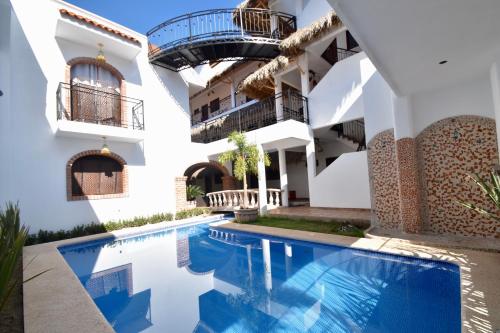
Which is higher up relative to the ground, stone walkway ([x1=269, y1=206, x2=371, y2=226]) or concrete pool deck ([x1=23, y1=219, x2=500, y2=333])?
stone walkway ([x1=269, y1=206, x2=371, y2=226])

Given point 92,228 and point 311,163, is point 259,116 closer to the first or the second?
point 311,163

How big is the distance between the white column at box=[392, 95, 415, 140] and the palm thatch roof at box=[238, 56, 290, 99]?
684 cm

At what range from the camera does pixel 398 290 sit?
167 inches

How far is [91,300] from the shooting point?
404cm

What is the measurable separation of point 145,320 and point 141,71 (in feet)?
38.0

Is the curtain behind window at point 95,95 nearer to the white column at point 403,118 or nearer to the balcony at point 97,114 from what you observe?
the balcony at point 97,114

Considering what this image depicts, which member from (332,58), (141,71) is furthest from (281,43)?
(141,71)

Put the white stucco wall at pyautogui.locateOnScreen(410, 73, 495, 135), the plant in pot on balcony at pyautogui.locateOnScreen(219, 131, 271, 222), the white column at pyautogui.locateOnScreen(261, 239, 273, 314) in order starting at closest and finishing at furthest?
the white column at pyautogui.locateOnScreen(261, 239, 273, 314)
the white stucco wall at pyautogui.locateOnScreen(410, 73, 495, 135)
the plant in pot on balcony at pyautogui.locateOnScreen(219, 131, 271, 222)

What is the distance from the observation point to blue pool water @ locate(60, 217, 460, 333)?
11.8ft

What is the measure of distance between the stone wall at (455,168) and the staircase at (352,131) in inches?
249

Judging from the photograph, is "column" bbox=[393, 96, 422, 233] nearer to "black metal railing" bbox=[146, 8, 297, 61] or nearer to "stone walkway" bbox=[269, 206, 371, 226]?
"stone walkway" bbox=[269, 206, 371, 226]

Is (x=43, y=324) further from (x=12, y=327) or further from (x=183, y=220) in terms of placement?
(x=183, y=220)

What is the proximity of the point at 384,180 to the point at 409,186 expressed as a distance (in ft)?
2.92

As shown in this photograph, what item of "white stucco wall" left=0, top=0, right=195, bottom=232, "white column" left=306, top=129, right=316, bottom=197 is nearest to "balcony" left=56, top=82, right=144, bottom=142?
"white stucco wall" left=0, top=0, right=195, bottom=232
